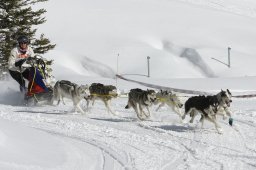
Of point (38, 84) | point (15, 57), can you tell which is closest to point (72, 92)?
point (38, 84)

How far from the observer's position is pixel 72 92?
12.4 metres

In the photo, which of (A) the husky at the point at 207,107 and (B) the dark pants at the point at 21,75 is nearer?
(A) the husky at the point at 207,107

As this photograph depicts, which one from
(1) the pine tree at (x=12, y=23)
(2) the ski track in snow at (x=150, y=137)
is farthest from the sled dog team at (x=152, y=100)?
(1) the pine tree at (x=12, y=23)

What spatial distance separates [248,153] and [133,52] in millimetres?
27522

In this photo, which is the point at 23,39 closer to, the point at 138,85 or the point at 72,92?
the point at 72,92

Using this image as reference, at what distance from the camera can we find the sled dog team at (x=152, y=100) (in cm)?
957

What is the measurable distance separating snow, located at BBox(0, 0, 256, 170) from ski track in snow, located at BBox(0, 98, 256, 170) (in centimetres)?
2

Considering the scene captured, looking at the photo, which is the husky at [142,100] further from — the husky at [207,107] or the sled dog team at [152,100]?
the husky at [207,107]

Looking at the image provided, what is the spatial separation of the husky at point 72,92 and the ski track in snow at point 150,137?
0.33 metres

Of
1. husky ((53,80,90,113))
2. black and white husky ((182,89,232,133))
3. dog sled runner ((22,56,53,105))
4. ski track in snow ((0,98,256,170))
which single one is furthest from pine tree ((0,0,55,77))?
black and white husky ((182,89,232,133))

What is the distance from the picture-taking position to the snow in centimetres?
718

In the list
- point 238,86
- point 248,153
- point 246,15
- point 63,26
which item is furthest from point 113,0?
point 248,153

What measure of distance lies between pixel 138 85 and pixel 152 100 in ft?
22.8

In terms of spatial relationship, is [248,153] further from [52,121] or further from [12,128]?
[52,121]
